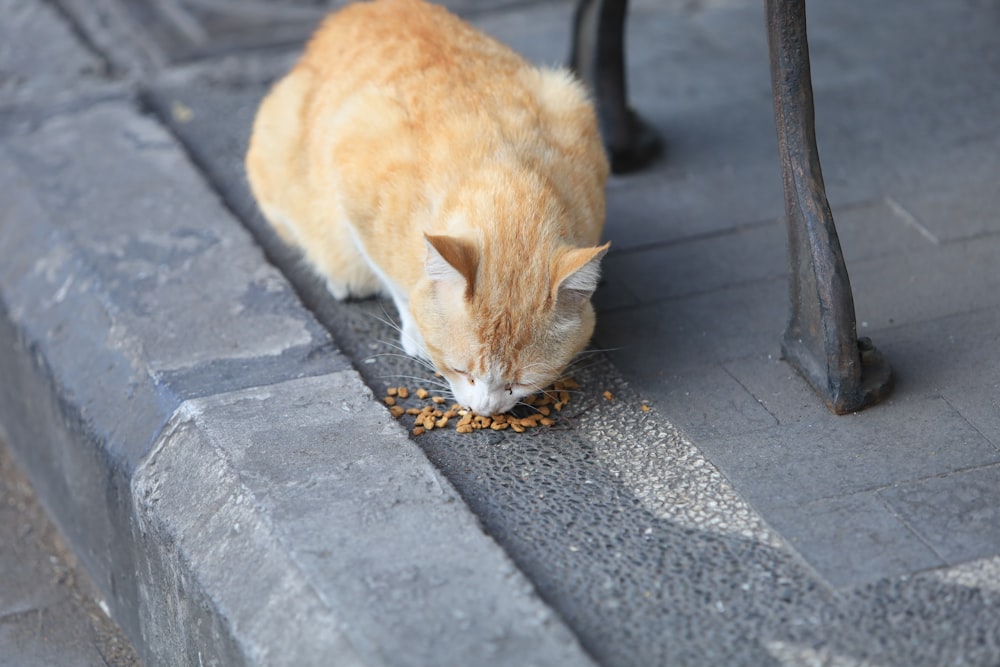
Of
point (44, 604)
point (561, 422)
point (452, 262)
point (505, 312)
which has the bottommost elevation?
point (44, 604)

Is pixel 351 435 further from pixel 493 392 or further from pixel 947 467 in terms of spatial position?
pixel 947 467

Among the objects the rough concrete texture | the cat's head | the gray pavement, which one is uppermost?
the cat's head

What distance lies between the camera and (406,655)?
194cm

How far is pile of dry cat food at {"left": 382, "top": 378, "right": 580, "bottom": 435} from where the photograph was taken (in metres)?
2.69

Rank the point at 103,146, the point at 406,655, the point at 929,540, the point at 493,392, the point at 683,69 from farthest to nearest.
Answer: the point at 683,69 < the point at 103,146 < the point at 493,392 < the point at 929,540 < the point at 406,655

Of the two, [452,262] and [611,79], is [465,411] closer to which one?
[452,262]

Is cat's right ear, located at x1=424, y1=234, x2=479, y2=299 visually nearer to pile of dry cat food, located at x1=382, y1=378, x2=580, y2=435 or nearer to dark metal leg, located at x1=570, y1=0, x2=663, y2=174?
pile of dry cat food, located at x1=382, y1=378, x2=580, y2=435

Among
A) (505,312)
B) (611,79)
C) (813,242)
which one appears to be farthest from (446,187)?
(611,79)

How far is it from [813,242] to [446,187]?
0.89 meters

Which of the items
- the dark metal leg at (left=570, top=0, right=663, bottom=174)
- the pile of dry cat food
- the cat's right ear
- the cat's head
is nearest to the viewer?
the cat's right ear

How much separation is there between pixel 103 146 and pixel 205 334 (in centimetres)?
125

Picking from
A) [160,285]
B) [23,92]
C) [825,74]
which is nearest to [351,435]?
[160,285]

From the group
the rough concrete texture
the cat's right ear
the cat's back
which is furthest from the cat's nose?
the rough concrete texture

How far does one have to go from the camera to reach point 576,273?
94.3 inches
